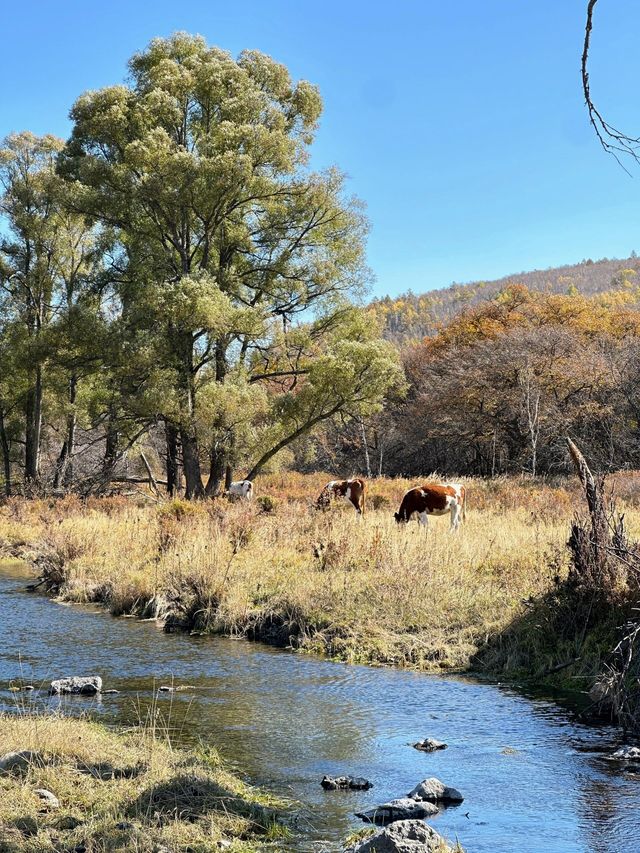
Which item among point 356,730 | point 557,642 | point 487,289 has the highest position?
point 487,289

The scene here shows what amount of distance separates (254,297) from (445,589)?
22758 millimetres

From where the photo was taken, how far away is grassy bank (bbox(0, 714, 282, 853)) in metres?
5.52

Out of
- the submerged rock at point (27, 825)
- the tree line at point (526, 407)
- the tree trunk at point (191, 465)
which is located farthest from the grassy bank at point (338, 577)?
the tree line at point (526, 407)

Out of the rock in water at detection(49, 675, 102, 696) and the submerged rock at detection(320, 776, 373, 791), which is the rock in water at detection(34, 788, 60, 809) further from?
the rock in water at detection(49, 675, 102, 696)

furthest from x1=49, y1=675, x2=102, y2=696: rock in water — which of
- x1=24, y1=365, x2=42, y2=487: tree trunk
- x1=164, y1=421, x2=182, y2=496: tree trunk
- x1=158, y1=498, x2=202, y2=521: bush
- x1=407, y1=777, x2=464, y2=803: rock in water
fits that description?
x1=24, y1=365, x2=42, y2=487: tree trunk

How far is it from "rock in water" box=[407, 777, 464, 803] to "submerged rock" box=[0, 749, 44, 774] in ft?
8.82

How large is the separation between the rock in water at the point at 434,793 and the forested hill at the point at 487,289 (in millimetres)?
91724

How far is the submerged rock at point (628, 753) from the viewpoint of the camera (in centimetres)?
757

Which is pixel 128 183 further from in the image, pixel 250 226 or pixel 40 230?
pixel 40 230

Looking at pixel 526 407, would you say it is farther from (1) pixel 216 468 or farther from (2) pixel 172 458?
(2) pixel 172 458

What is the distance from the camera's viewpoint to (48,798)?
6.13m

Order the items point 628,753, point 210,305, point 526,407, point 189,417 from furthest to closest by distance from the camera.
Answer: point 526,407, point 189,417, point 210,305, point 628,753

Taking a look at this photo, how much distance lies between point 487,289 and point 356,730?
121m

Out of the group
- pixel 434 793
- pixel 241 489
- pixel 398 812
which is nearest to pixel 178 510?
pixel 241 489
